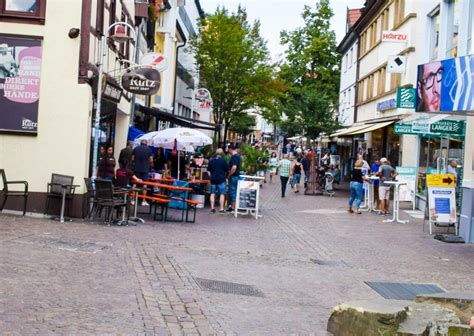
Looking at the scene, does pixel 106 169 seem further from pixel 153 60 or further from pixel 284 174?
pixel 284 174

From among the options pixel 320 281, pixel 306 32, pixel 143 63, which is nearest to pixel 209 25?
pixel 306 32

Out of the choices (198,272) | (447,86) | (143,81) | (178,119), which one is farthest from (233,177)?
(198,272)

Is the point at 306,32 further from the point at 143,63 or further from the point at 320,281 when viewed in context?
the point at 320,281

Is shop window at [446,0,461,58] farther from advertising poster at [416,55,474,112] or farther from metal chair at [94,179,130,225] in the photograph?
metal chair at [94,179,130,225]

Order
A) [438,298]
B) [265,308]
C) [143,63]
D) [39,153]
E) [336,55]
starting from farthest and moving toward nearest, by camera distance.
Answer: [336,55], [143,63], [39,153], [265,308], [438,298]

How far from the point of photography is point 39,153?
1575cm

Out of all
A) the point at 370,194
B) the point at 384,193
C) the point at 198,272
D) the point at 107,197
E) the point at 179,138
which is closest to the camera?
the point at 198,272

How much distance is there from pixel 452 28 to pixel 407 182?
504cm

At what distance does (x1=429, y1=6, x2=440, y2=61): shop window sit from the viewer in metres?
24.6

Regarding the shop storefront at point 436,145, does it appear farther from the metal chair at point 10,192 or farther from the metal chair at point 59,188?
the metal chair at point 10,192

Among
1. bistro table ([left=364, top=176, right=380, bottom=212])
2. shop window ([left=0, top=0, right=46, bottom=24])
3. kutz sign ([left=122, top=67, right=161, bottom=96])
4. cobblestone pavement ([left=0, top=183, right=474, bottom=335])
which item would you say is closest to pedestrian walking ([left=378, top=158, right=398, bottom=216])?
bistro table ([left=364, top=176, right=380, bottom=212])

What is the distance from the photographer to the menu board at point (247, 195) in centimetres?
1967

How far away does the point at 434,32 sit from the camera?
25141 mm

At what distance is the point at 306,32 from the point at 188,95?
609 inches
